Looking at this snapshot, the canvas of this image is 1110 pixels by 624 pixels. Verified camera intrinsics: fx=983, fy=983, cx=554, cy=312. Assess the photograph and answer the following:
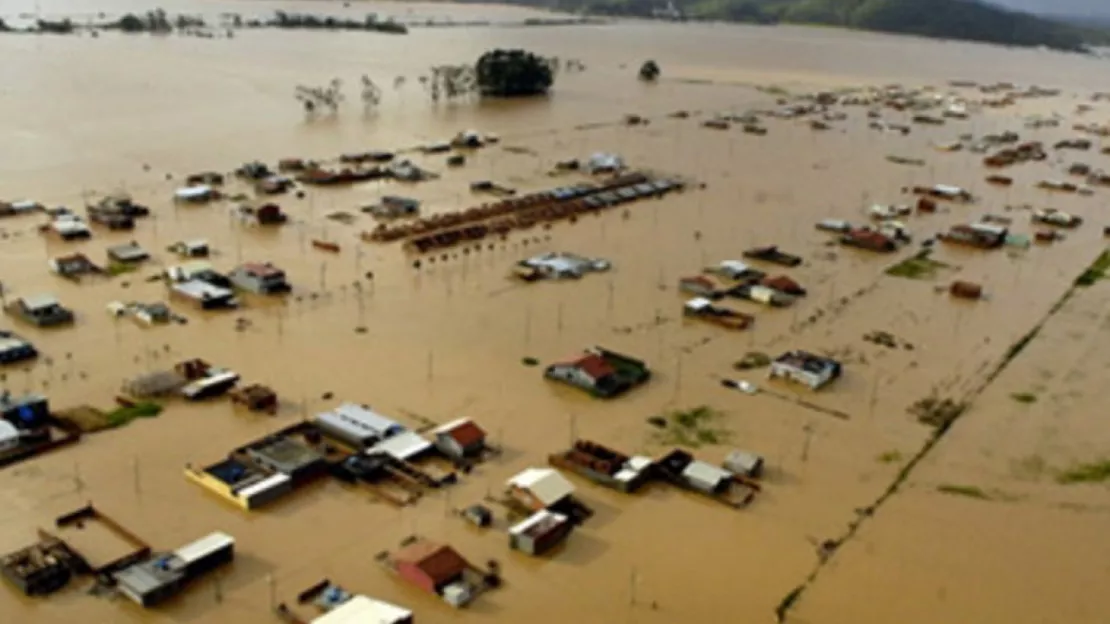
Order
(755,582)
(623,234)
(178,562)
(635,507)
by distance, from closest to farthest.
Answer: (178,562) < (755,582) < (635,507) < (623,234)

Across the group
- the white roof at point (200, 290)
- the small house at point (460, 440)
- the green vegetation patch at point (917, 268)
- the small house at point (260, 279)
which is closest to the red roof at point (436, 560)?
the small house at point (460, 440)

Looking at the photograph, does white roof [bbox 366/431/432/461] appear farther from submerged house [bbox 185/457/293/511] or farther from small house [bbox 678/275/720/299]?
small house [bbox 678/275/720/299]

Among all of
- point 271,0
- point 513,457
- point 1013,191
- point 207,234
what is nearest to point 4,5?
point 271,0

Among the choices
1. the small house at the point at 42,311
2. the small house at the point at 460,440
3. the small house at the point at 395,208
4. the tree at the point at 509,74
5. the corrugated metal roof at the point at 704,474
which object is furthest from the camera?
the tree at the point at 509,74

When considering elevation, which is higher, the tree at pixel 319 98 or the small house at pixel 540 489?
the tree at pixel 319 98

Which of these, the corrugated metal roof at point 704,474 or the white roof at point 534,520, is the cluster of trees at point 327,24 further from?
the white roof at point 534,520

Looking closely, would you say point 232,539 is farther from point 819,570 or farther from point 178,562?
point 819,570
